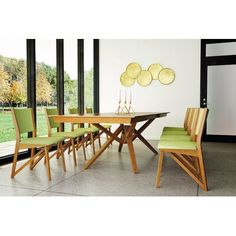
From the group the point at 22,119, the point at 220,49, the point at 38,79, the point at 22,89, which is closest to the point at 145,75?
the point at 220,49

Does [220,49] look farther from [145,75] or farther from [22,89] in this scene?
[22,89]

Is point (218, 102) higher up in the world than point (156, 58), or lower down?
lower down

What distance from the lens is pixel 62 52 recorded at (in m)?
5.61

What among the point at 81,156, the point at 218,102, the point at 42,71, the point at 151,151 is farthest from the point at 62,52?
the point at 218,102

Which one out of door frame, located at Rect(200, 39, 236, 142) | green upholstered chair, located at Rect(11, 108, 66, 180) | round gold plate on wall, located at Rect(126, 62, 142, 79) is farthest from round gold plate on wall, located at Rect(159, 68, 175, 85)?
green upholstered chair, located at Rect(11, 108, 66, 180)

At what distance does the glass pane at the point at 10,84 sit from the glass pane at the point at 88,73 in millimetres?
2357

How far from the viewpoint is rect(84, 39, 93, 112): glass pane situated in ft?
22.5

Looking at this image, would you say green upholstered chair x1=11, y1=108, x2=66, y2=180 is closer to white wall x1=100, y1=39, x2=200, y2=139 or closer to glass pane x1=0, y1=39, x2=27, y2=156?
glass pane x1=0, y1=39, x2=27, y2=156

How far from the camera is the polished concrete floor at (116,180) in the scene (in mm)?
2686

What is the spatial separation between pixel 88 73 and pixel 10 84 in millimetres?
2892

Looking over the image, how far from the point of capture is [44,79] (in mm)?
5141
